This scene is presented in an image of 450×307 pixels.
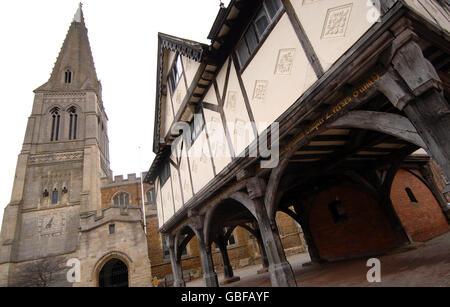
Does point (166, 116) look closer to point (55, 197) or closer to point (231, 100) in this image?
point (231, 100)

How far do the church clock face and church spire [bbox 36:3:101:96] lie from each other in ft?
63.3

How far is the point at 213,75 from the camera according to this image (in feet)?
25.4

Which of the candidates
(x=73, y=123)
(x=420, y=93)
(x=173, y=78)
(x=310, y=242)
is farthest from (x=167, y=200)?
(x=73, y=123)

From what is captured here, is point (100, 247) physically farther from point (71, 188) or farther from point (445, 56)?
point (445, 56)

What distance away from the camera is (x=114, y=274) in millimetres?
20250

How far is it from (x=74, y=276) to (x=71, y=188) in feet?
38.1

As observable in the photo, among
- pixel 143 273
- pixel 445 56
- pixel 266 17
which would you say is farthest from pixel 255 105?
pixel 143 273

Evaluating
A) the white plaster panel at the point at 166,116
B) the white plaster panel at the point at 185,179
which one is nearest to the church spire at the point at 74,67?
the white plaster panel at the point at 166,116

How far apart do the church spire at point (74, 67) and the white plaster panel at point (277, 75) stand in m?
37.0

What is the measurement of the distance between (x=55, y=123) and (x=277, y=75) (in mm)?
36408

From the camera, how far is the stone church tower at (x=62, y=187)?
1936cm
